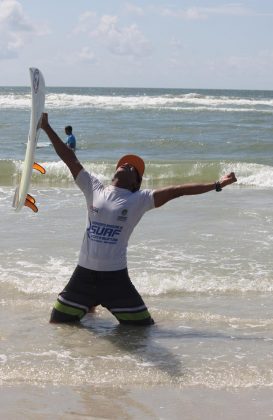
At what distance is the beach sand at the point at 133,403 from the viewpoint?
12.1 ft

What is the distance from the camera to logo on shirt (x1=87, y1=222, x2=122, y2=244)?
5074mm

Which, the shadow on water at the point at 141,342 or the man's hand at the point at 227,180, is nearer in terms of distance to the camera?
the shadow on water at the point at 141,342

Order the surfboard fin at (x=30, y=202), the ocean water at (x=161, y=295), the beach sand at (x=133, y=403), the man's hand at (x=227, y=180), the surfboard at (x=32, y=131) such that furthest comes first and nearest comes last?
the surfboard at (x=32, y=131)
the surfboard fin at (x=30, y=202)
the man's hand at (x=227, y=180)
the ocean water at (x=161, y=295)
the beach sand at (x=133, y=403)

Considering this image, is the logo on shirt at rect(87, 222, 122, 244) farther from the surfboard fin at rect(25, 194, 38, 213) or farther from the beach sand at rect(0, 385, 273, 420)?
the beach sand at rect(0, 385, 273, 420)

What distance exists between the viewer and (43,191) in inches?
525

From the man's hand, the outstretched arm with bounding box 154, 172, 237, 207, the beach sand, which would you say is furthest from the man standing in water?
the beach sand

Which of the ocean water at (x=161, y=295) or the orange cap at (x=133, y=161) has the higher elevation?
the orange cap at (x=133, y=161)

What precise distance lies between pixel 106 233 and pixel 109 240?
0.18ft

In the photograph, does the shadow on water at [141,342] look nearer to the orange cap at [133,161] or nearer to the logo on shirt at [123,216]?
the logo on shirt at [123,216]

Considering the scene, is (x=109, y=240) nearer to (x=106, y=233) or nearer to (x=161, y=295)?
(x=106, y=233)

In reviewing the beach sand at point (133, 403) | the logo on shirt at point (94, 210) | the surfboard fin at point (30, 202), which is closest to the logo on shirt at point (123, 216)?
the logo on shirt at point (94, 210)

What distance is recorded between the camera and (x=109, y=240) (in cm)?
509

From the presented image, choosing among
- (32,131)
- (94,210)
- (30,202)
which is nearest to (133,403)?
(94,210)

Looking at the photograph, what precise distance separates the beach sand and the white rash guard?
123 cm
